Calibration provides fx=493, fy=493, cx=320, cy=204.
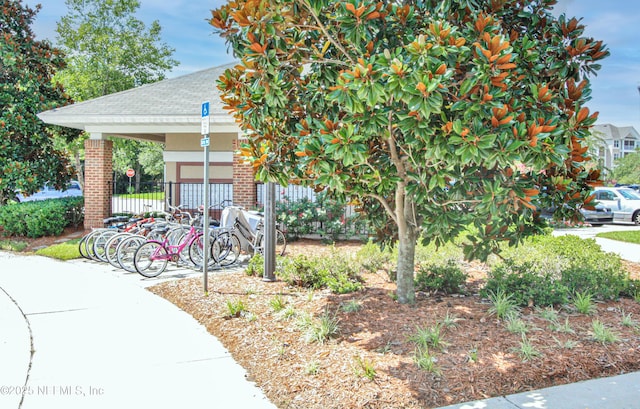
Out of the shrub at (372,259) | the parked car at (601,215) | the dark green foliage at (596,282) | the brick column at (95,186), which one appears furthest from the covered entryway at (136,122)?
the parked car at (601,215)

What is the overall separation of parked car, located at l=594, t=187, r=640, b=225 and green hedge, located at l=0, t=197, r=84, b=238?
1953cm

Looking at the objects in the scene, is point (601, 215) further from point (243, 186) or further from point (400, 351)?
point (400, 351)

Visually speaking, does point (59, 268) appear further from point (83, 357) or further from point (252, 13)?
point (252, 13)

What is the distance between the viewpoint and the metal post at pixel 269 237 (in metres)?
7.55

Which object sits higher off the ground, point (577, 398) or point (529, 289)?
point (529, 289)

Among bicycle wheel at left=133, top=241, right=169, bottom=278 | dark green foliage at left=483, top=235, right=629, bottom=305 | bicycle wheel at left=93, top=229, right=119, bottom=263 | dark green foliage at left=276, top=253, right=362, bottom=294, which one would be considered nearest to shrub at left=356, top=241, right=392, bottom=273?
dark green foliage at left=276, top=253, right=362, bottom=294

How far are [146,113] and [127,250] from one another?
185 inches

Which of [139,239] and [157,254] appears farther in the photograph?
[139,239]

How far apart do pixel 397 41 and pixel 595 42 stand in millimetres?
1903

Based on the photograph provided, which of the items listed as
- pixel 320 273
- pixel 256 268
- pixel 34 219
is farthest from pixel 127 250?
pixel 34 219

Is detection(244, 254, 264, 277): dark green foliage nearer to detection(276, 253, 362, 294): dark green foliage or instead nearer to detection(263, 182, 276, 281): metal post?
detection(263, 182, 276, 281): metal post

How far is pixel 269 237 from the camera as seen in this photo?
7.68 meters

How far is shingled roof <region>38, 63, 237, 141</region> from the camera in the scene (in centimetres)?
1236

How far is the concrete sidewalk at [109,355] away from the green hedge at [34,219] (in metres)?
5.86
